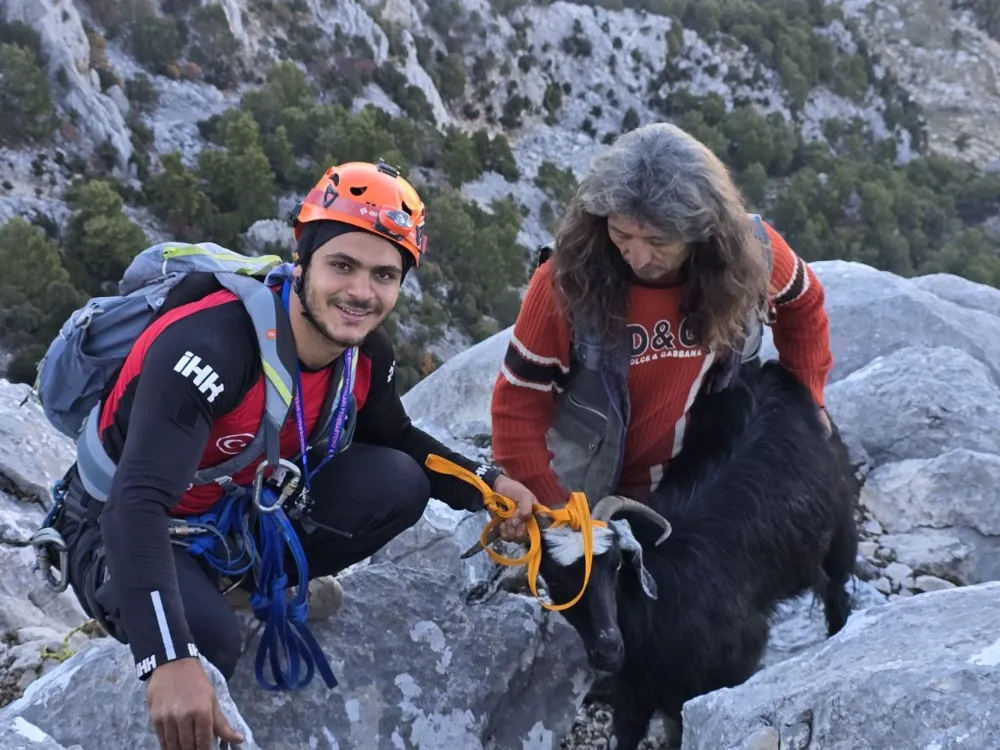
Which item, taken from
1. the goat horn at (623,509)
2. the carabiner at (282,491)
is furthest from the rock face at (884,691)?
the carabiner at (282,491)

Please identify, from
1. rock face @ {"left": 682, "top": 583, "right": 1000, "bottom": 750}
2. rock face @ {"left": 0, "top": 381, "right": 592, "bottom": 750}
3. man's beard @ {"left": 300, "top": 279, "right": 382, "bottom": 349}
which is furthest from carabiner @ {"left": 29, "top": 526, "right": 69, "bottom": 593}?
rock face @ {"left": 682, "top": 583, "right": 1000, "bottom": 750}

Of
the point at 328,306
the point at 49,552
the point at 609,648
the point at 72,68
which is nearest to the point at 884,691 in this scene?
the point at 609,648

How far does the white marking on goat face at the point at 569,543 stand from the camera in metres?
2.54

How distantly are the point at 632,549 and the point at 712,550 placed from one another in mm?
415

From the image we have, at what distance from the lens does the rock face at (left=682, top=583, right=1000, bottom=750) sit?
5.14 feet

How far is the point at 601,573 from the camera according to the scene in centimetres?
260

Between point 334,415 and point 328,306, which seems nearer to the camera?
point 328,306

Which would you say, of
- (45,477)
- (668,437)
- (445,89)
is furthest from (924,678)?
(445,89)

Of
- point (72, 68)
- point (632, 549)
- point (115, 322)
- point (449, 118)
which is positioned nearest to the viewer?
point (115, 322)

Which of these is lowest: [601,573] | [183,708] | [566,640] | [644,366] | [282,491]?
[566,640]

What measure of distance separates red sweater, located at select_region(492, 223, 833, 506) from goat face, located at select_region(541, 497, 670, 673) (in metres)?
0.33

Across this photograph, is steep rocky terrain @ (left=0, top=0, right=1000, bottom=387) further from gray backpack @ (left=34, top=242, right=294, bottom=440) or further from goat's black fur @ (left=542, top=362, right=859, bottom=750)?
goat's black fur @ (left=542, top=362, right=859, bottom=750)

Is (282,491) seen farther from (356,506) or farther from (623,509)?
(623,509)

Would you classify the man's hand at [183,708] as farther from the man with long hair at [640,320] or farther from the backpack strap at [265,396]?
the man with long hair at [640,320]
